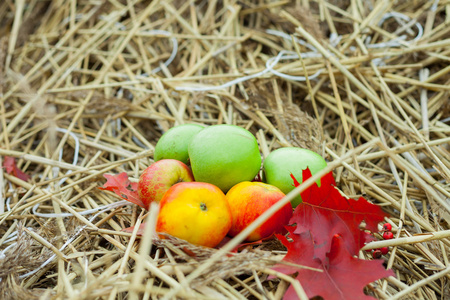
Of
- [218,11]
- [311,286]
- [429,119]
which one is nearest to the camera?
[311,286]

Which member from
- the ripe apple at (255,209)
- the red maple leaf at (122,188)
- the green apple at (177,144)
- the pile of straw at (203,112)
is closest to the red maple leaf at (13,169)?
the pile of straw at (203,112)

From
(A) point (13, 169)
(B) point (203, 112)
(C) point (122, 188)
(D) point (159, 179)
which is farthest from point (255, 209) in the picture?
(A) point (13, 169)

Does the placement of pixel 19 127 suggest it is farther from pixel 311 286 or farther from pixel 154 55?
→ pixel 311 286

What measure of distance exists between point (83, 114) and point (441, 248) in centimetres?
174

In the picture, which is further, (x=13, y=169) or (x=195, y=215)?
(x=13, y=169)

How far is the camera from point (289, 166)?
1137 millimetres

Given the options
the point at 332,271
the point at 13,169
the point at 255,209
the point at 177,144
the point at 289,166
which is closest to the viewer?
the point at 332,271

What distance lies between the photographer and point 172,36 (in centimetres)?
220

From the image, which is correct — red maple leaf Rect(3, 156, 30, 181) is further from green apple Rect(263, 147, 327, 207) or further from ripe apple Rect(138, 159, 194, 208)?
green apple Rect(263, 147, 327, 207)

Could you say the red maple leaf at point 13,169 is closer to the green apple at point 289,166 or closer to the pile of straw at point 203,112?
the pile of straw at point 203,112

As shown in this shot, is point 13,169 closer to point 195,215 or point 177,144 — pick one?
point 177,144

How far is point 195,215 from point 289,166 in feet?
1.23

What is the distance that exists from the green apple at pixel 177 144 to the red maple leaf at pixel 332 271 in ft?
1.57

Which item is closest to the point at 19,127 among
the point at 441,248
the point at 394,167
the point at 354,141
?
the point at 354,141
